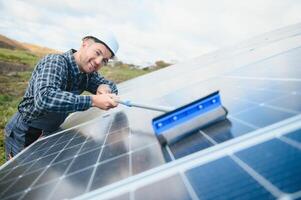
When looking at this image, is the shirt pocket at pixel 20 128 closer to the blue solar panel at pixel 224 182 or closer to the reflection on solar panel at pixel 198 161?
the reflection on solar panel at pixel 198 161

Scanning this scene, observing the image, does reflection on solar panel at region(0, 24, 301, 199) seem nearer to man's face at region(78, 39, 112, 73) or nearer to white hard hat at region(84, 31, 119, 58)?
man's face at region(78, 39, 112, 73)

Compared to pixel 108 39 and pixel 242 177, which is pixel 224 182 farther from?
pixel 108 39

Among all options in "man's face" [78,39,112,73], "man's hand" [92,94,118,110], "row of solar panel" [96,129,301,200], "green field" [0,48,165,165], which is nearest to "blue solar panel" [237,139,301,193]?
"row of solar panel" [96,129,301,200]

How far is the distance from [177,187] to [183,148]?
0.60 meters

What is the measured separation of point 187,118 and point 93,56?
2.72m

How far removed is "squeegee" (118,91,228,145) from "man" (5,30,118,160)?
1.85 m

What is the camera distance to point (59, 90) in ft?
13.7

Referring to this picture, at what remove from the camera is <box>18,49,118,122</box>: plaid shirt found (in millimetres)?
4086

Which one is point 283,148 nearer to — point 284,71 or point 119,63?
point 284,71

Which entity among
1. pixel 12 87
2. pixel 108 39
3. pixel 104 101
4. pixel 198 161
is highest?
pixel 108 39

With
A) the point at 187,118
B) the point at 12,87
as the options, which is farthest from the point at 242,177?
the point at 12,87

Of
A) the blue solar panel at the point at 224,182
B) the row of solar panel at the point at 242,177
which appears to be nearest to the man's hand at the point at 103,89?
the row of solar panel at the point at 242,177

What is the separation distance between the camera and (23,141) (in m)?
5.19

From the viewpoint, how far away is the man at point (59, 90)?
13.6 ft
